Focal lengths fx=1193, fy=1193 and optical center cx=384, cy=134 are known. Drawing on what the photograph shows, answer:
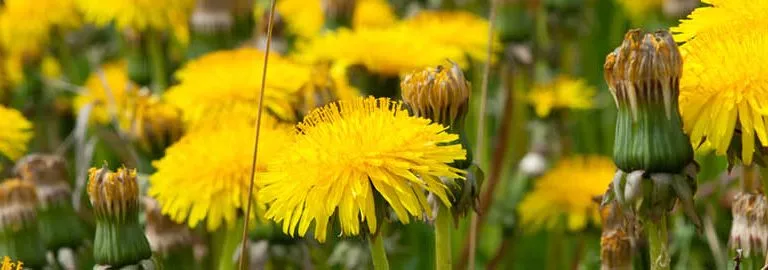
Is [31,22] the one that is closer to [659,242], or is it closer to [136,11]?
[136,11]

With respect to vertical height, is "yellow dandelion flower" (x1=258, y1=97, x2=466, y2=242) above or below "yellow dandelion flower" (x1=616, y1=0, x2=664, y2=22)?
below

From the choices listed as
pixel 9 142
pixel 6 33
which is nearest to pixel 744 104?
pixel 9 142

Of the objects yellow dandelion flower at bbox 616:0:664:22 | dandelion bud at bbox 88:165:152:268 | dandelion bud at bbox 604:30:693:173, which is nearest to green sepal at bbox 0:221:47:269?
dandelion bud at bbox 88:165:152:268

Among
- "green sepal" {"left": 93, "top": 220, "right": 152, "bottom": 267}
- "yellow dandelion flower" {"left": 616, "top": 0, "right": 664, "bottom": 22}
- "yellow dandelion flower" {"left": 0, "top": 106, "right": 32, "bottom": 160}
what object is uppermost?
"yellow dandelion flower" {"left": 616, "top": 0, "right": 664, "bottom": 22}

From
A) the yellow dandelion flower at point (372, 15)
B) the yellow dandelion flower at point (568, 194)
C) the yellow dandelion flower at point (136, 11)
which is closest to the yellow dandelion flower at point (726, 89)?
the yellow dandelion flower at point (568, 194)

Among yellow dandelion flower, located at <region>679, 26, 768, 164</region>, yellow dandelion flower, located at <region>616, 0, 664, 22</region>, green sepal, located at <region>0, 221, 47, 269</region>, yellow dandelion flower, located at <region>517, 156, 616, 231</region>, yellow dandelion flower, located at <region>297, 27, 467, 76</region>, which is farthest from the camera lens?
yellow dandelion flower, located at <region>616, 0, 664, 22</region>

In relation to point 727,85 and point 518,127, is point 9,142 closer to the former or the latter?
point 727,85

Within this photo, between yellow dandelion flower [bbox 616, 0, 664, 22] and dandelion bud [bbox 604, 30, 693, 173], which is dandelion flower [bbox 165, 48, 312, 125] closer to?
dandelion bud [bbox 604, 30, 693, 173]

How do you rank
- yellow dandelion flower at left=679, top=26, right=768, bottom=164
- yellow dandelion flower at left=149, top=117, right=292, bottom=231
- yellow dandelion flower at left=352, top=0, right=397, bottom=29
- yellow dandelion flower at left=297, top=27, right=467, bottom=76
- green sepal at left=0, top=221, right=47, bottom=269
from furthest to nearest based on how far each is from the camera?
1. yellow dandelion flower at left=352, top=0, right=397, bottom=29
2. yellow dandelion flower at left=297, top=27, right=467, bottom=76
3. green sepal at left=0, top=221, right=47, bottom=269
4. yellow dandelion flower at left=149, top=117, right=292, bottom=231
5. yellow dandelion flower at left=679, top=26, right=768, bottom=164
